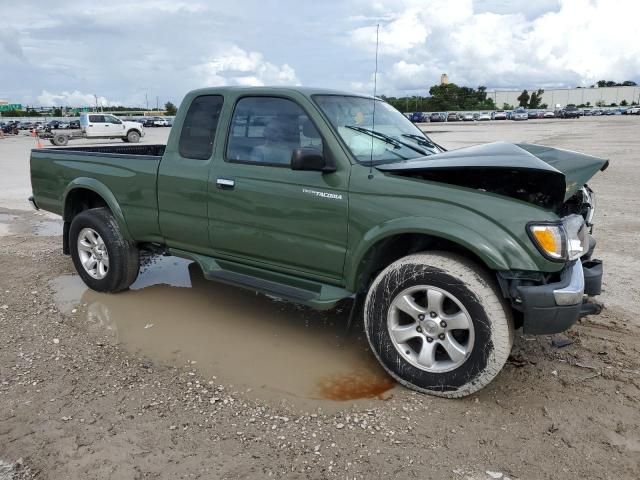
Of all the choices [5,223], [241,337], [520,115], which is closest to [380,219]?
[241,337]

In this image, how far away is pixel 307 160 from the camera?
136 inches

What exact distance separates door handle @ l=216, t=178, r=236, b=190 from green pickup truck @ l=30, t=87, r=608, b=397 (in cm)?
1

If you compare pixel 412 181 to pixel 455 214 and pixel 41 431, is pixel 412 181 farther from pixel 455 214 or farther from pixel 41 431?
pixel 41 431

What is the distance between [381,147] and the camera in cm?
390

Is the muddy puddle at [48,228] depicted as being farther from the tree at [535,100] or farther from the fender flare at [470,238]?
A: the tree at [535,100]

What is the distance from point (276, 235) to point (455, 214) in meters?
1.34

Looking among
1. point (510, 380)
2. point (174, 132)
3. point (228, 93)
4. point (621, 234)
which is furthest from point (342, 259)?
point (621, 234)

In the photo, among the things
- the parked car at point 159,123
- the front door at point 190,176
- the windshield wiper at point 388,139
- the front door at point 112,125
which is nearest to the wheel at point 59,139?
the front door at point 112,125

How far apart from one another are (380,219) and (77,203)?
3.60m

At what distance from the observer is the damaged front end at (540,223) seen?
3006 millimetres

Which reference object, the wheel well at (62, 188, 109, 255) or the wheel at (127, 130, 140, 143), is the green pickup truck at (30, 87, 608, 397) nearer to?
the wheel well at (62, 188, 109, 255)

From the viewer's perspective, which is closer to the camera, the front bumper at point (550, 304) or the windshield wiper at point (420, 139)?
the front bumper at point (550, 304)

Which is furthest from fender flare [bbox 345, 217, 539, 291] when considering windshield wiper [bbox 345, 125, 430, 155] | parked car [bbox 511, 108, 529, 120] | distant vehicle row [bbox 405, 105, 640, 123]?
parked car [bbox 511, 108, 529, 120]

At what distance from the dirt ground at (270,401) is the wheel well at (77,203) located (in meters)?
0.76
